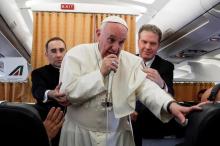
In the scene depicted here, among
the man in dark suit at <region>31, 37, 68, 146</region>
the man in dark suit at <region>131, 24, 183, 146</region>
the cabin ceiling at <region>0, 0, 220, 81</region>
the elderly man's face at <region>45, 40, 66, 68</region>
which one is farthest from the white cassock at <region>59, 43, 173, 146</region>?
the cabin ceiling at <region>0, 0, 220, 81</region>

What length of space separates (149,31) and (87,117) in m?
1.11

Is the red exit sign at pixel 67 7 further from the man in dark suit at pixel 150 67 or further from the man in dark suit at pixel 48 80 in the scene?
the man in dark suit at pixel 150 67

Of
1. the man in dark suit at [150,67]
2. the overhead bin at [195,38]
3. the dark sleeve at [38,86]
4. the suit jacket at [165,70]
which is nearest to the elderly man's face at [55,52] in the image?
the dark sleeve at [38,86]

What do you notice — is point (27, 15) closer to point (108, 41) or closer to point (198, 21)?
point (198, 21)

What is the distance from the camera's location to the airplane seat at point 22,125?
987 millimetres

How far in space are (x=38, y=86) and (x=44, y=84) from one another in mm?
61

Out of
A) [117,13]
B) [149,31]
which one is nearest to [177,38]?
[117,13]

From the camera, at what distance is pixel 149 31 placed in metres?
2.64

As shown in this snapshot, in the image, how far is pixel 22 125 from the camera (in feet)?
3.27

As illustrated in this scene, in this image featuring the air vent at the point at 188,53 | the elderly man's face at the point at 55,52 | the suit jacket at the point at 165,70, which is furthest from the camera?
the air vent at the point at 188,53

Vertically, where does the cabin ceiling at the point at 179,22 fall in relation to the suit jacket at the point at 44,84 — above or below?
above

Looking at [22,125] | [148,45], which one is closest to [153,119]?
[148,45]

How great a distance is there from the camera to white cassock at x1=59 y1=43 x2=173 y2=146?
172cm

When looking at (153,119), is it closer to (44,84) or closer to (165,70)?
(165,70)
